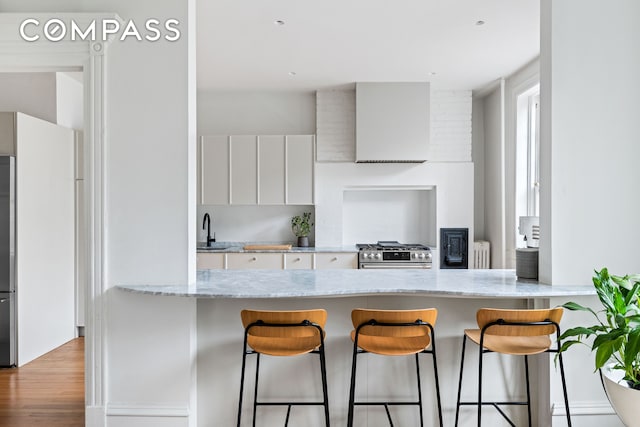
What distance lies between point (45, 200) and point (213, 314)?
8.15 ft

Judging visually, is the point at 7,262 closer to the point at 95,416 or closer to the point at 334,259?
the point at 95,416

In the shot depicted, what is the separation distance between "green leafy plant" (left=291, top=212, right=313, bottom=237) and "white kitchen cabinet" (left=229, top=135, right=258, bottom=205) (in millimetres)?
610

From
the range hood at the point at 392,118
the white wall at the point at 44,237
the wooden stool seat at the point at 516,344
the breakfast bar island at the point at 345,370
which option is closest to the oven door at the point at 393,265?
the range hood at the point at 392,118

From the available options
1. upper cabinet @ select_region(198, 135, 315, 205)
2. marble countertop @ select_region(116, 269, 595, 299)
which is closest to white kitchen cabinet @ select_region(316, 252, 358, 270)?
upper cabinet @ select_region(198, 135, 315, 205)

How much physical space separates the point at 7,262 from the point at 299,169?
3.03 metres

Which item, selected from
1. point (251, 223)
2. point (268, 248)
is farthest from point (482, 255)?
point (251, 223)

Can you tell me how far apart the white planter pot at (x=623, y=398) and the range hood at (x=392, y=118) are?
3708mm

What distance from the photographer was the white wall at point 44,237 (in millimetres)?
3764

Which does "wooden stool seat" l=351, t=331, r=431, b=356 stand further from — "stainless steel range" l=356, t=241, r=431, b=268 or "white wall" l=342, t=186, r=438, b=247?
"white wall" l=342, t=186, r=438, b=247

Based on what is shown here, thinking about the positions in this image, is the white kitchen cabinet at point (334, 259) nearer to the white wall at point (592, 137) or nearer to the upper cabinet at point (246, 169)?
the upper cabinet at point (246, 169)

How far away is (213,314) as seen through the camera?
2578 mm

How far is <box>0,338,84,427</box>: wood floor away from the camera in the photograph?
2.79m

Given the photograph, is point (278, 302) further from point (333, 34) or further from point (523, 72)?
point (523, 72)

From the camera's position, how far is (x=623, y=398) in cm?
167
